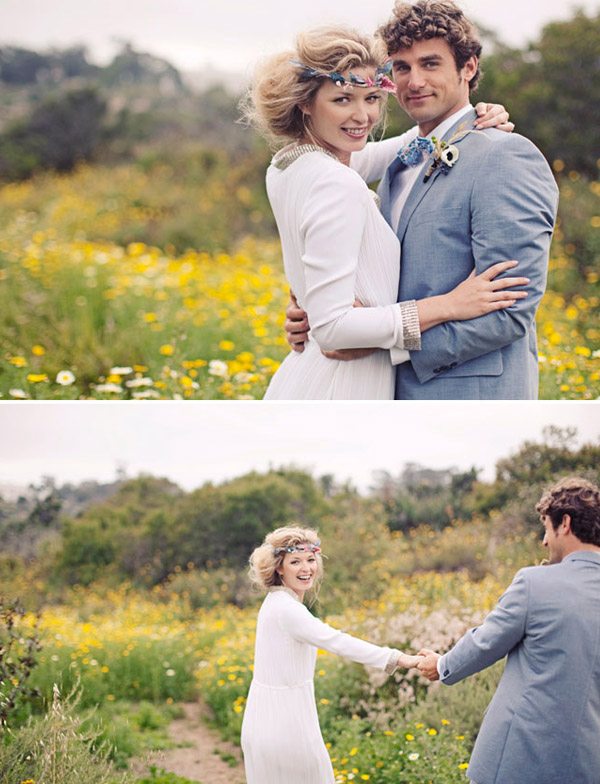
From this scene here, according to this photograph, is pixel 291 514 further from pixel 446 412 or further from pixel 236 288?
pixel 236 288

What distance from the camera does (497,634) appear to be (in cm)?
311

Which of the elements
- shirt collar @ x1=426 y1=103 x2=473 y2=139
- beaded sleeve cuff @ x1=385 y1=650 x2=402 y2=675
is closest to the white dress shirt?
shirt collar @ x1=426 y1=103 x2=473 y2=139

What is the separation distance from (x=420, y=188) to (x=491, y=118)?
292mm

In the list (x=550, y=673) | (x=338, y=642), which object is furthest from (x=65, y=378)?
(x=550, y=673)

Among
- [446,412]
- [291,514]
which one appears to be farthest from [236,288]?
[446,412]

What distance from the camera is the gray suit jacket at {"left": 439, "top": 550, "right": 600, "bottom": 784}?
304 centimetres

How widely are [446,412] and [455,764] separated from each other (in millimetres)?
1277

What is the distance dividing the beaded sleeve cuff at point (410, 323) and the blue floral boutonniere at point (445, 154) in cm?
40

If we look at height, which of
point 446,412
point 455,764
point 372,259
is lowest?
point 455,764

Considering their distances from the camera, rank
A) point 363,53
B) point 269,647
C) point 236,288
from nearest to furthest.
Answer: point 363,53, point 269,647, point 236,288

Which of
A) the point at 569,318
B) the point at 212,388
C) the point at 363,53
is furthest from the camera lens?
the point at 569,318

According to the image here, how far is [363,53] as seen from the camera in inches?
127

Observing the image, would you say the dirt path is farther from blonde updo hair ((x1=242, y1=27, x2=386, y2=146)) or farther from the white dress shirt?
blonde updo hair ((x1=242, y1=27, x2=386, y2=146))

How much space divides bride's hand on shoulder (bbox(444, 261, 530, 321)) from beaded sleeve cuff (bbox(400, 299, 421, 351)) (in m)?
0.10
